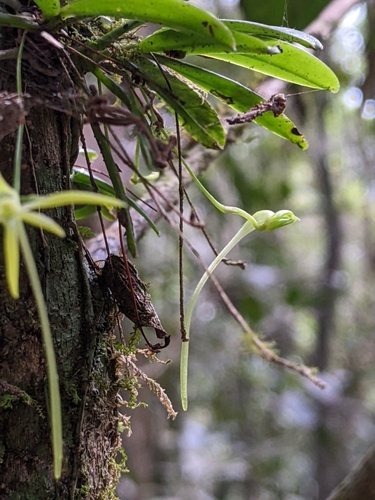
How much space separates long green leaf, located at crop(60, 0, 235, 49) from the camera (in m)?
0.42

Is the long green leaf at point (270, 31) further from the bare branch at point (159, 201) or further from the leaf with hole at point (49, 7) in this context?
the bare branch at point (159, 201)

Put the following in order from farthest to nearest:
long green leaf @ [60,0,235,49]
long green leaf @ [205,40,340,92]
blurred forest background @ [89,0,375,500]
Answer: blurred forest background @ [89,0,375,500] → long green leaf @ [205,40,340,92] → long green leaf @ [60,0,235,49]

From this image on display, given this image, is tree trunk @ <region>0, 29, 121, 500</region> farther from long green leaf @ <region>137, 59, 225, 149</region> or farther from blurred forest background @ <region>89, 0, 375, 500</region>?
blurred forest background @ <region>89, 0, 375, 500</region>

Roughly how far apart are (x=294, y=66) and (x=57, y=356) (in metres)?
0.42

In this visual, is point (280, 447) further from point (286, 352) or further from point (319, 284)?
point (319, 284)

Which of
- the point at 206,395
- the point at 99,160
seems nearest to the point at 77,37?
the point at 99,160

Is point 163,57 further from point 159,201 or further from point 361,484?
point 361,484

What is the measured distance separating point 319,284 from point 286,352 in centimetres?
70

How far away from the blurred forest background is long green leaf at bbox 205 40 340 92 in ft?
4.00

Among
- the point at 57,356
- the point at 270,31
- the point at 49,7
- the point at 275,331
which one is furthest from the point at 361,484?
the point at 275,331

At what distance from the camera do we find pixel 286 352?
117 inches

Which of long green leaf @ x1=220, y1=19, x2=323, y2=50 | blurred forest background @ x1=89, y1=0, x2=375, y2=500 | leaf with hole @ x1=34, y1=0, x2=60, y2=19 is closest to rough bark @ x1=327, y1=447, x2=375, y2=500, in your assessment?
long green leaf @ x1=220, y1=19, x2=323, y2=50

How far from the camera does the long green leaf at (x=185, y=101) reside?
58cm

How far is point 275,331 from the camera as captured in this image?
287cm
